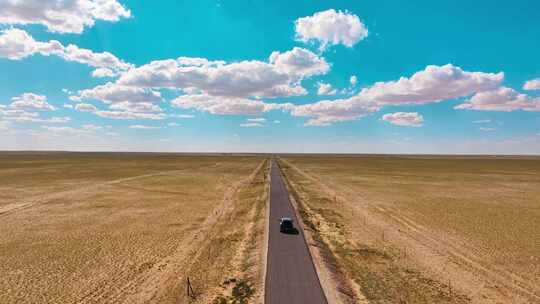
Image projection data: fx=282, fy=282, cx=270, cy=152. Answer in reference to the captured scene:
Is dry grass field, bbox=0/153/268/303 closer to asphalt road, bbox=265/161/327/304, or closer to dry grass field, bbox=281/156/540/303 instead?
asphalt road, bbox=265/161/327/304

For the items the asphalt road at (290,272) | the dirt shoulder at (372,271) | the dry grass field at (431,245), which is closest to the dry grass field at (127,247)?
the asphalt road at (290,272)

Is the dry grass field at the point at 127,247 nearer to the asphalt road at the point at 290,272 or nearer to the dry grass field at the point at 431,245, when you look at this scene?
the asphalt road at the point at 290,272

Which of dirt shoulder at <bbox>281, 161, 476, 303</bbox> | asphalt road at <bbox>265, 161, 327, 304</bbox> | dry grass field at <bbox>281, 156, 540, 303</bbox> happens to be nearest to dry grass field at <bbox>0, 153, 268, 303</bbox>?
asphalt road at <bbox>265, 161, 327, 304</bbox>

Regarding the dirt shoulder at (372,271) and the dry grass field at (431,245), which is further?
the dry grass field at (431,245)

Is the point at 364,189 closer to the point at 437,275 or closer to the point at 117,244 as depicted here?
the point at 437,275

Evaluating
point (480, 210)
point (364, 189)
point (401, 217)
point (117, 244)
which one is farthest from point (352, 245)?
point (364, 189)

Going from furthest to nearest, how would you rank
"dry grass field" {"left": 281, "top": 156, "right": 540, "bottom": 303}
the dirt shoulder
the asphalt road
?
"dry grass field" {"left": 281, "top": 156, "right": 540, "bottom": 303}, the dirt shoulder, the asphalt road

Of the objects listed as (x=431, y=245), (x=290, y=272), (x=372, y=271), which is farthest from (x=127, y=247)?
(x=431, y=245)

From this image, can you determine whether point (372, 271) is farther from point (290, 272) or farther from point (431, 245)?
point (431, 245)
